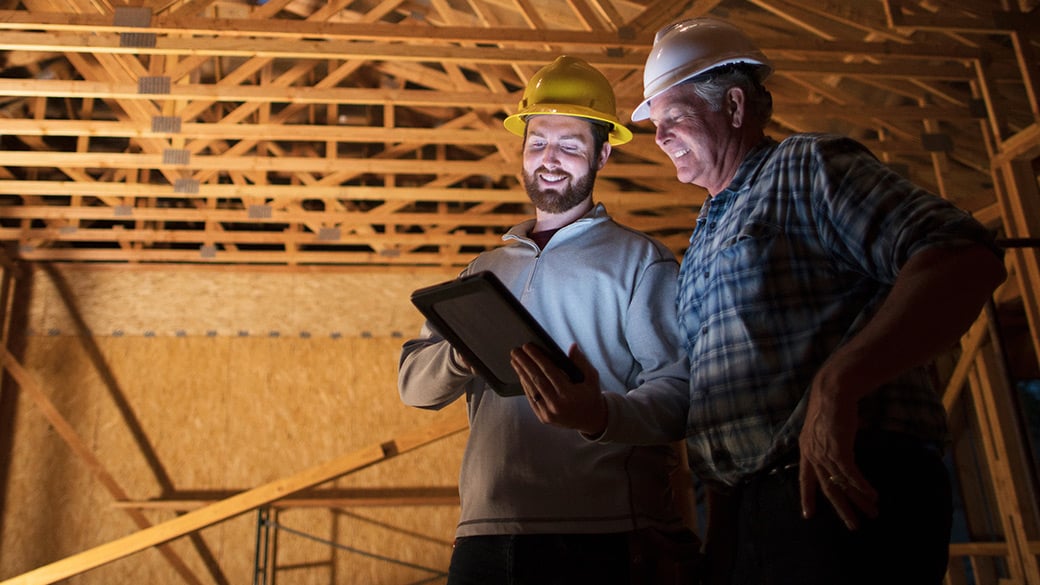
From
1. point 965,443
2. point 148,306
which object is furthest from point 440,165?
point 965,443

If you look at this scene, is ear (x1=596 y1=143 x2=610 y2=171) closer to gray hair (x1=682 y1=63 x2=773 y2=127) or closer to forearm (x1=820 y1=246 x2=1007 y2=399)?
gray hair (x1=682 y1=63 x2=773 y2=127)

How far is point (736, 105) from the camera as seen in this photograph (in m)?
1.92

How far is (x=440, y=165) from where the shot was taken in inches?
314

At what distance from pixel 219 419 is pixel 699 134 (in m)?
9.26

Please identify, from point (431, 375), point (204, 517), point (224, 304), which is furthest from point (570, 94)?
point (224, 304)

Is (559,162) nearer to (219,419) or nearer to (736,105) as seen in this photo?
(736,105)

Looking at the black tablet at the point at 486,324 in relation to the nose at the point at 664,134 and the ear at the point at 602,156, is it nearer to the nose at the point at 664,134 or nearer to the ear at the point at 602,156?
the nose at the point at 664,134

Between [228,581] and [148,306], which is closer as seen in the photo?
[228,581]

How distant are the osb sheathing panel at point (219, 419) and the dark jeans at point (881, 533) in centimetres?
891

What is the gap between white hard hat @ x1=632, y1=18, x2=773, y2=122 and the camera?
76.6 inches

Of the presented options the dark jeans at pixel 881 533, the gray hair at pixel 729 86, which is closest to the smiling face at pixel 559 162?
the gray hair at pixel 729 86

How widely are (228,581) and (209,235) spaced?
383 cm

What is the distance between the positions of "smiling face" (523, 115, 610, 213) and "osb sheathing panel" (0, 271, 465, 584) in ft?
26.6

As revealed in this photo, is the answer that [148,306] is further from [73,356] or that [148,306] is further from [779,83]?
[779,83]
